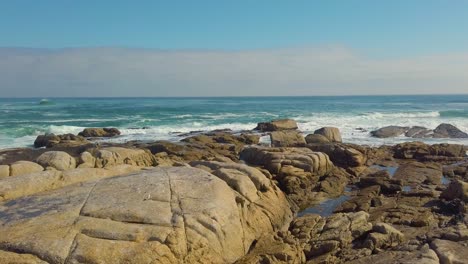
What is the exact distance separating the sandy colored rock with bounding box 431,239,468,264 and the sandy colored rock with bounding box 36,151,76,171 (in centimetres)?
1029

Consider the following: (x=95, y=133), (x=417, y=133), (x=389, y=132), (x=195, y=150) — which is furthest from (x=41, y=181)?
(x=417, y=133)

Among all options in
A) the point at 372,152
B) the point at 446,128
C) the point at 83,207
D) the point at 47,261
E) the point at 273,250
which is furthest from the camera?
the point at 446,128

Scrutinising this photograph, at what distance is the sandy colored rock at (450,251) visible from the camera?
7.39m

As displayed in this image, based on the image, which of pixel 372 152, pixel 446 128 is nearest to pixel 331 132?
pixel 372 152

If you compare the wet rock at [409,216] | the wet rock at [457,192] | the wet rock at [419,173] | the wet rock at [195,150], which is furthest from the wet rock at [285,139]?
the wet rock at [409,216]

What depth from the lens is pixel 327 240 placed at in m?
9.58

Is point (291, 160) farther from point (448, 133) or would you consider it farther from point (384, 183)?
point (448, 133)

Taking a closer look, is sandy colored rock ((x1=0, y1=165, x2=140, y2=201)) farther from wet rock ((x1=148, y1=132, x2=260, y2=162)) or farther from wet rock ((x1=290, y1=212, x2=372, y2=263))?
wet rock ((x1=148, y1=132, x2=260, y2=162))

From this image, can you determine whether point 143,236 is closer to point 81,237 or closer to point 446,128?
point 81,237

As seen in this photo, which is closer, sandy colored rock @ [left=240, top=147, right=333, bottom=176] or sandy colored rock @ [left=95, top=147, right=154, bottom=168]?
sandy colored rock @ [left=95, top=147, right=154, bottom=168]

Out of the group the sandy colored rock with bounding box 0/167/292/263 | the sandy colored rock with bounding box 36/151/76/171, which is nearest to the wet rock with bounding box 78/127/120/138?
the sandy colored rock with bounding box 36/151/76/171

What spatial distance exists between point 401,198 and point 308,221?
5343mm

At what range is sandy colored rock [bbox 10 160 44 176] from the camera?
11226 mm

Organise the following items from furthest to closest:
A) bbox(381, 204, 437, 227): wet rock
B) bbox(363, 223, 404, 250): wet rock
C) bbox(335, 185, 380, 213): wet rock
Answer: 1. bbox(335, 185, 380, 213): wet rock
2. bbox(381, 204, 437, 227): wet rock
3. bbox(363, 223, 404, 250): wet rock
